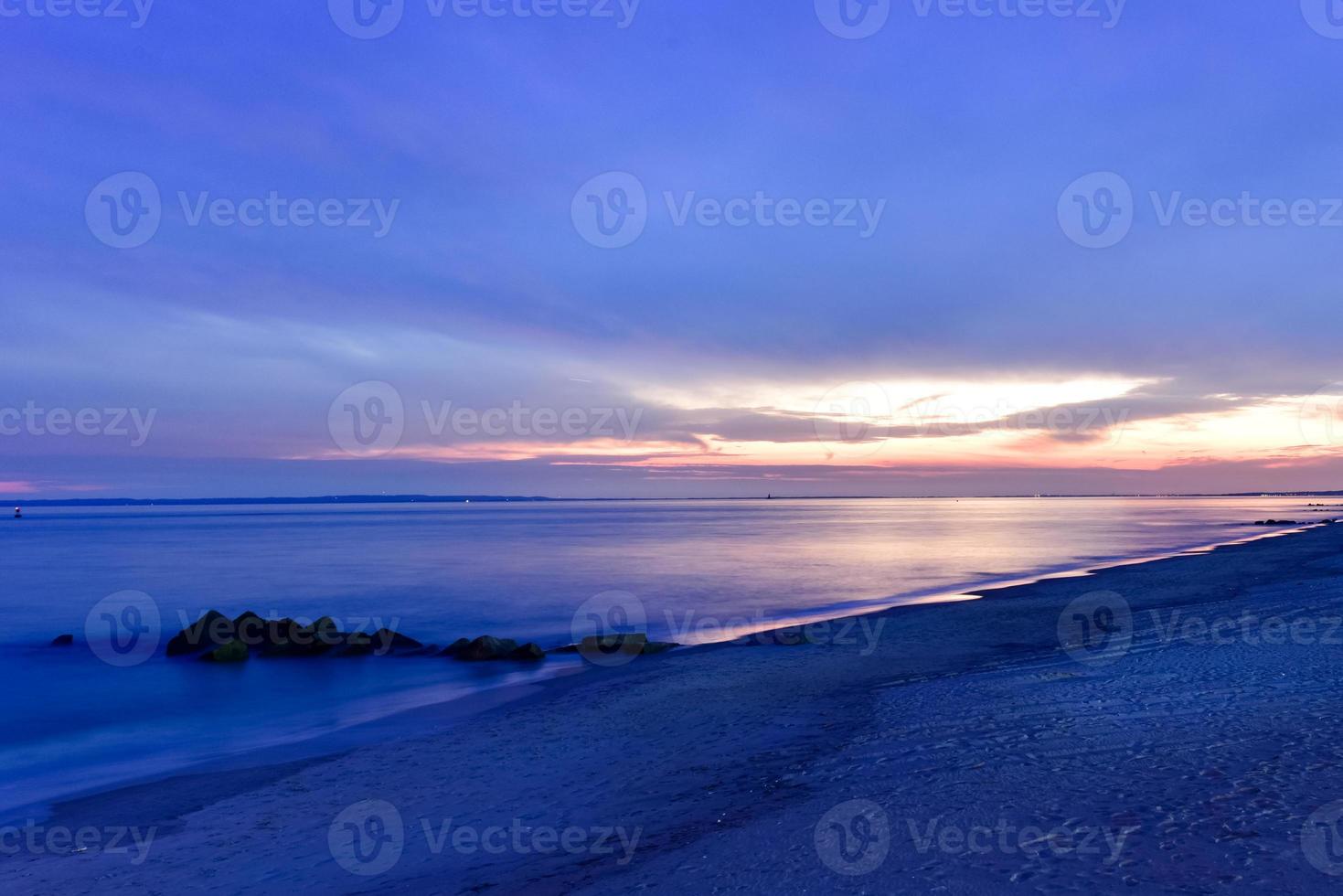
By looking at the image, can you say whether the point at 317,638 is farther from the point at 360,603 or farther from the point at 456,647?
the point at 360,603

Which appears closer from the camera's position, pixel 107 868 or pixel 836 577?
pixel 107 868

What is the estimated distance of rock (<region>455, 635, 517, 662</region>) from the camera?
Result: 23.1 meters

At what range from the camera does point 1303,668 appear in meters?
12.5

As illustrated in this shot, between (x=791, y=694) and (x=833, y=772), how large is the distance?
5107 mm

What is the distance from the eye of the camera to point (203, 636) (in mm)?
25844

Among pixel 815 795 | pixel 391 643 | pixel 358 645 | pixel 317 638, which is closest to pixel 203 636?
pixel 317 638

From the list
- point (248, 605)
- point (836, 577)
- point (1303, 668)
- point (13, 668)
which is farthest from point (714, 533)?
point (1303, 668)

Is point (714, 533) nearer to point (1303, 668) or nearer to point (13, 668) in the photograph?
point (13, 668)

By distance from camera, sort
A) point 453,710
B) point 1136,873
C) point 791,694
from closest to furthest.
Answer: point 1136,873
point 791,694
point 453,710

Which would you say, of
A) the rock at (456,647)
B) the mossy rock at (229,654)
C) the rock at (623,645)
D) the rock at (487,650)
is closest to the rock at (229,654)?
the mossy rock at (229,654)

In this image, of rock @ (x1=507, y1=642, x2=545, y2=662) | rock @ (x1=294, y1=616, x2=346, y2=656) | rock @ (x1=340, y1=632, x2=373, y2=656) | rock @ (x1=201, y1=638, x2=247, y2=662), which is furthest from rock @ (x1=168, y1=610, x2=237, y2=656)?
rock @ (x1=507, y1=642, x2=545, y2=662)

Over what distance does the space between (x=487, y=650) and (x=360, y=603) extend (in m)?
18.8

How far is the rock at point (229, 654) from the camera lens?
2339cm

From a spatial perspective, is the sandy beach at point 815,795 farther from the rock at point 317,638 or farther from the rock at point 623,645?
the rock at point 317,638
